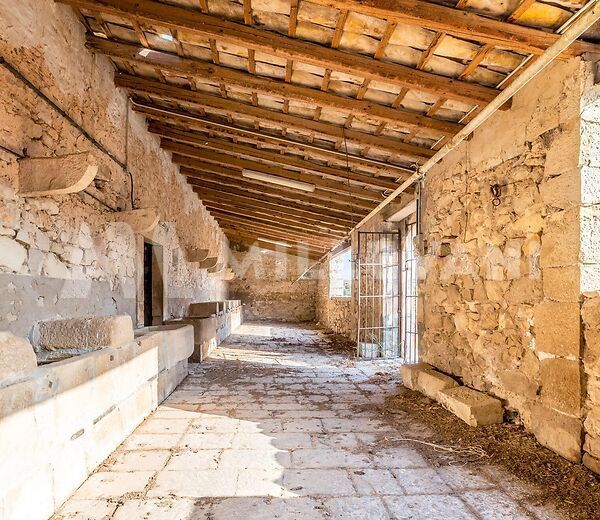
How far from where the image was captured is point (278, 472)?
255 cm

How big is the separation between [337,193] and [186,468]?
519 centimetres

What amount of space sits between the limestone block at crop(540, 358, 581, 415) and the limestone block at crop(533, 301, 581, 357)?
75 mm

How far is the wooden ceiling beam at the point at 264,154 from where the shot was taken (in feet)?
18.8

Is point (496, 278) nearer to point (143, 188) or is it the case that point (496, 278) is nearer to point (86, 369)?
point (86, 369)

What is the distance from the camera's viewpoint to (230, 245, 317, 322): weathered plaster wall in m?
16.7

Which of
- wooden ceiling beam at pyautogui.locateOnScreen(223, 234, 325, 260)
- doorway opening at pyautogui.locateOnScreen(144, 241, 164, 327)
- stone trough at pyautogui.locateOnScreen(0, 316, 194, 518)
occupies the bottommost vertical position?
stone trough at pyautogui.locateOnScreen(0, 316, 194, 518)

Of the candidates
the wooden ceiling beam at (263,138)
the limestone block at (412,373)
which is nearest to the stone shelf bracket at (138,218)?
the wooden ceiling beam at (263,138)

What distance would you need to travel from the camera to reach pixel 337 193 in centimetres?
694

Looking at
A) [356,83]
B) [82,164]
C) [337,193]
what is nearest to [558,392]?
[356,83]

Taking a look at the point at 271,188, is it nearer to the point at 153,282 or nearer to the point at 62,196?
the point at 153,282

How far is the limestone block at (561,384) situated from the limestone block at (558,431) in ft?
0.19

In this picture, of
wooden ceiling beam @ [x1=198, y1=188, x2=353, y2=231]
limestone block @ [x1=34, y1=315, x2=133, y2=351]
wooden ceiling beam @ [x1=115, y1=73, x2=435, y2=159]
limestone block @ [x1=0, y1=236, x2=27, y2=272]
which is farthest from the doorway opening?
limestone block @ [x1=0, y1=236, x2=27, y2=272]

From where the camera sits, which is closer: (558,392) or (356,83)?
(558,392)

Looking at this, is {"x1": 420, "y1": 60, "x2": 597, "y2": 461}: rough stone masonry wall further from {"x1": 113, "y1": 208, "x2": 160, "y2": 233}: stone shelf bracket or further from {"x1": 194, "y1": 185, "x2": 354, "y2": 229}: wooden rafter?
{"x1": 194, "y1": 185, "x2": 354, "y2": 229}: wooden rafter
